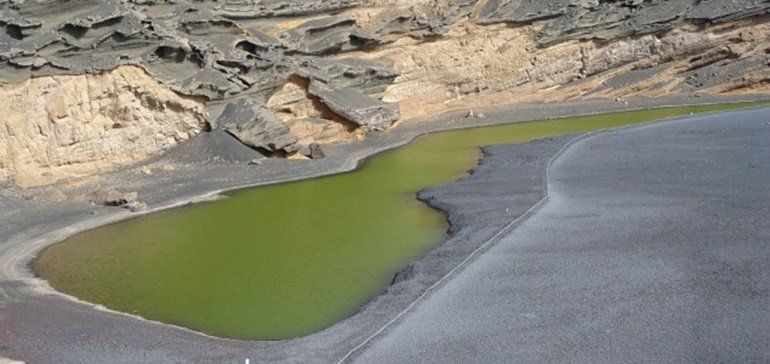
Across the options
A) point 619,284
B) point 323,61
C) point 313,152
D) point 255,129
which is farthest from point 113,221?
point 323,61

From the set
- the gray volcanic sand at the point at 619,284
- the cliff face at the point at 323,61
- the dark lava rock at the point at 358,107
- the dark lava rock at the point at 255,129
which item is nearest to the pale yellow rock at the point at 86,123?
the cliff face at the point at 323,61

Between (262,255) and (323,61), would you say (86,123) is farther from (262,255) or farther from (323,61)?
(323,61)

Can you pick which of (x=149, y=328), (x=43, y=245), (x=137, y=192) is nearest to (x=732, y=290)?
(x=149, y=328)

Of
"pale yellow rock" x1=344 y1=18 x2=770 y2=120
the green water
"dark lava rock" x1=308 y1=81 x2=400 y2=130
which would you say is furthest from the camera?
"pale yellow rock" x1=344 y1=18 x2=770 y2=120

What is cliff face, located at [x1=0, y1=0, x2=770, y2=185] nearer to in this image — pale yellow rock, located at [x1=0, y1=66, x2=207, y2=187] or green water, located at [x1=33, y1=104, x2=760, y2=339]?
pale yellow rock, located at [x1=0, y1=66, x2=207, y2=187]

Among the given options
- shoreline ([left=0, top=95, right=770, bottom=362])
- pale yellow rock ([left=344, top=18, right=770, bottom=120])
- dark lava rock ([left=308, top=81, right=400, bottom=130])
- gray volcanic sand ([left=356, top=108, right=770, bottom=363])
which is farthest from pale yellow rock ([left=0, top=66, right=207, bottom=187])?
pale yellow rock ([left=344, top=18, right=770, bottom=120])

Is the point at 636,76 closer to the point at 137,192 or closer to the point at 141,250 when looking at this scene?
the point at 137,192
